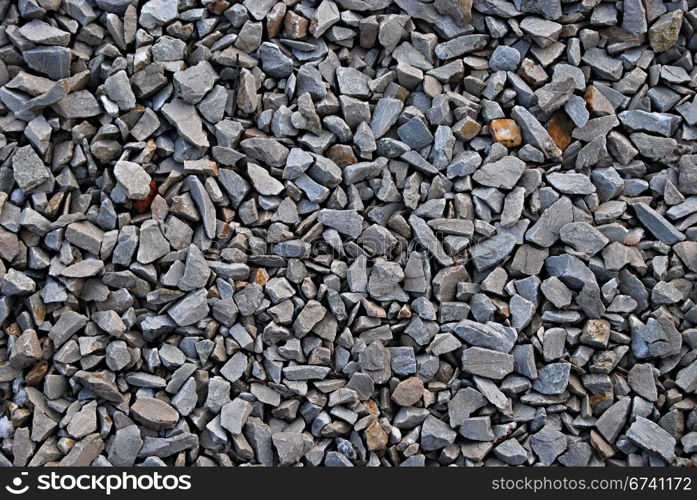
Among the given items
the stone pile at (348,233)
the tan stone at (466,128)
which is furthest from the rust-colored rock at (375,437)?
the tan stone at (466,128)

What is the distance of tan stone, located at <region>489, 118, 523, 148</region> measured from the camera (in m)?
2.87

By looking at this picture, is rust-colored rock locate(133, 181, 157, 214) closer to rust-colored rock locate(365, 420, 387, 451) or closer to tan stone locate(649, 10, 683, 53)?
rust-colored rock locate(365, 420, 387, 451)

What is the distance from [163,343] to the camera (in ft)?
8.75

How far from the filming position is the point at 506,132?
288 centimetres

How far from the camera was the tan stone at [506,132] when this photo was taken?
2871 millimetres

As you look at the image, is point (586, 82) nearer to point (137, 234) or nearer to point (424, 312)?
point (424, 312)

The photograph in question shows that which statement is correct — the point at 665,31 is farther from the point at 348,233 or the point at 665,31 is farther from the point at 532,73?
the point at 348,233

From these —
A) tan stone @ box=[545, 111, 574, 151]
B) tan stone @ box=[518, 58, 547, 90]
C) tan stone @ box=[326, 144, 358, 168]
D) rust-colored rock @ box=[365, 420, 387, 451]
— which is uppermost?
tan stone @ box=[518, 58, 547, 90]

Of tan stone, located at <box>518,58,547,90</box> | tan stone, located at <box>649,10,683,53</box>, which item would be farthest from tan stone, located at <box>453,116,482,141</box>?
tan stone, located at <box>649,10,683,53</box>

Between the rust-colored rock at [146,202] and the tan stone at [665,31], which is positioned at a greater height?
the tan stone at [665,31]

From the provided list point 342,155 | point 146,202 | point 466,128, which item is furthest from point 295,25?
point 146,202

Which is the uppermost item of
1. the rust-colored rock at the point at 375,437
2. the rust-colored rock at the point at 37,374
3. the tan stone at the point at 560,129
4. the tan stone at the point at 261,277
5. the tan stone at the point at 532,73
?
the tan stone at the point at 532,73

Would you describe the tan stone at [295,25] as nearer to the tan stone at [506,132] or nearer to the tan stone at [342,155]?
the tan stone at [342,155]

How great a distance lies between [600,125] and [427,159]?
2.29ft
